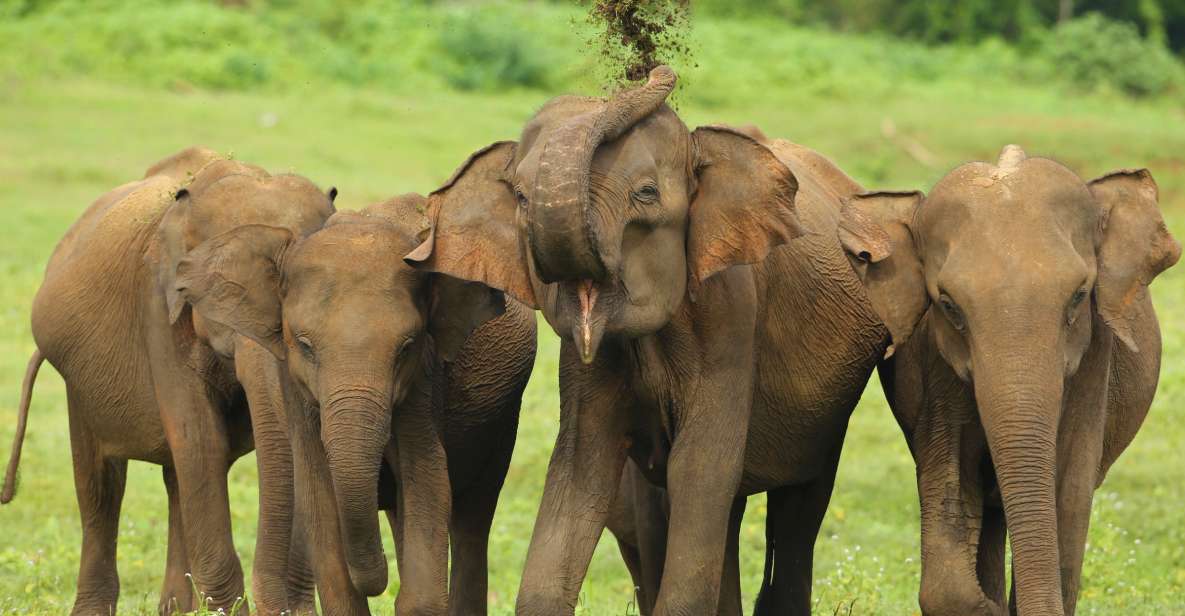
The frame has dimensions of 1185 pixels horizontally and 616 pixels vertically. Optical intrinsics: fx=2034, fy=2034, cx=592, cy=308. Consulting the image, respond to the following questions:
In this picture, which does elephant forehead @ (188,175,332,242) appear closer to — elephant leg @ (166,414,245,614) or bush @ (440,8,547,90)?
elephant leg @ (166,414,245,614)

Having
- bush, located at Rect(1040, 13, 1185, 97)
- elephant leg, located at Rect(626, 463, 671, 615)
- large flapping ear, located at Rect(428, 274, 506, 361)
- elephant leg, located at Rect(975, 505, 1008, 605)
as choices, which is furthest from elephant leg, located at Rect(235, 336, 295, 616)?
bush, located at Rect(1040, 13, 1185, 97)

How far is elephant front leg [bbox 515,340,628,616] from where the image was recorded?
665 centimetres

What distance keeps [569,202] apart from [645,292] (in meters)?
0.49

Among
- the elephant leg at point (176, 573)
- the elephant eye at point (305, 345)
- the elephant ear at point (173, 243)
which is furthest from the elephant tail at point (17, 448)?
the elephant eye at point (305, 345)

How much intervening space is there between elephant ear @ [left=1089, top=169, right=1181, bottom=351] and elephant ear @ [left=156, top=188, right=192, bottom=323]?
10.9ft

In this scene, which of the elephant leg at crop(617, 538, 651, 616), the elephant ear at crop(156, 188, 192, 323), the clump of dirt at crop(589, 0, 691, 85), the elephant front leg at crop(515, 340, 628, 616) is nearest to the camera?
the elephant front leg at crop(515, 340, 628, 616)

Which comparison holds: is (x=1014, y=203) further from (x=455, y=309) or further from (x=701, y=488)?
(x=455, y=309)

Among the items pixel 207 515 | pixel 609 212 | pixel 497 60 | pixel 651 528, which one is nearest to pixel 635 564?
pixel 651 528

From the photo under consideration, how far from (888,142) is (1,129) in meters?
10.5

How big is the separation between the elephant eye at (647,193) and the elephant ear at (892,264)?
90 centimetres

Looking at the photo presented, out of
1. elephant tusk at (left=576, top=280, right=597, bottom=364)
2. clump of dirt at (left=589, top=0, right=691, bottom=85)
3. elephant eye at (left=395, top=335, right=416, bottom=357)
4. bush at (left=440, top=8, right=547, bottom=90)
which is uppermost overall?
bush at (left=440, top=8, right=547, bottom=90)

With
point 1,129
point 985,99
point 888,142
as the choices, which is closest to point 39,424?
point 1,129

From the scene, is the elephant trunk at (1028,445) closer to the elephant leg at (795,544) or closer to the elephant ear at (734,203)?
the elephant ear at (734,203)

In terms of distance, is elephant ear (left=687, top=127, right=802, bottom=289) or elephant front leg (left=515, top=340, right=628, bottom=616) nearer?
elephant ear (left=687, top=127, right=802, bottom=289)
